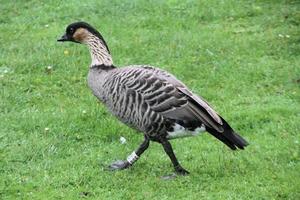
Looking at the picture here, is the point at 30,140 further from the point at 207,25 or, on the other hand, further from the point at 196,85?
the point at 207,25

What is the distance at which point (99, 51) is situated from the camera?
8.62m

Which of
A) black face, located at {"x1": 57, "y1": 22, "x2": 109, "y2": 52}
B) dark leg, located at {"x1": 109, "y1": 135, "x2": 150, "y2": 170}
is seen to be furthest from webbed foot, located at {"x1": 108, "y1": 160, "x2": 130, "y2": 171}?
black face, located at {"x1": 57, "y1": 22, "x2": 109, "y2": 52}

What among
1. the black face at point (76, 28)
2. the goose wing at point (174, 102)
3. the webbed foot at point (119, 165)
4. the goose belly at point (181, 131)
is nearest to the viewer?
the goose wing at point (174, 102)

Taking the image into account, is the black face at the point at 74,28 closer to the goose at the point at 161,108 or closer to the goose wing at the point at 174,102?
the goose at the point at 161,108

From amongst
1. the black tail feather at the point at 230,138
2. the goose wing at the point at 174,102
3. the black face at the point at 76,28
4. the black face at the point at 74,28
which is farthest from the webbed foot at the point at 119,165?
the black face at the point at 74,28

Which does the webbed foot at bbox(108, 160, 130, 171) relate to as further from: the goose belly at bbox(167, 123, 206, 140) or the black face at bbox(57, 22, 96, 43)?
the black face at bbox(57, 22, 96, 43)

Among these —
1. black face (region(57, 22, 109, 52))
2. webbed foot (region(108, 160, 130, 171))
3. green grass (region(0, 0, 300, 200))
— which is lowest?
green grass (region(0, 0, 300, 200))

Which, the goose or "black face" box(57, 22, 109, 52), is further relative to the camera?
"black face" box(57, 22, 109, 52)

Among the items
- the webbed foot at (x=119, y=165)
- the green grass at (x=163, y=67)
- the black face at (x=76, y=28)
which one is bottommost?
the green grass at (x=163, y=67)

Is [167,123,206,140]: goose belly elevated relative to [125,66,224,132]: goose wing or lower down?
lower down

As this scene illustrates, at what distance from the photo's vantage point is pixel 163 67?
12.2 metres

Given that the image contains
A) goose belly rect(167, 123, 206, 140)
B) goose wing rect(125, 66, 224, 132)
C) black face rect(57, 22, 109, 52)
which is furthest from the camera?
black face rect(57, 22, 109, 52)

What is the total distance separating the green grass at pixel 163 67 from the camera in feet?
25.7

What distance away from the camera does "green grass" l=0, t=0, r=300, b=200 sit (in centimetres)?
782
